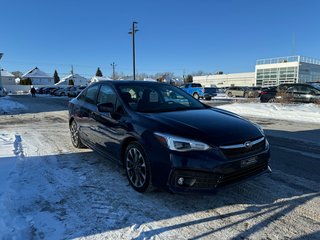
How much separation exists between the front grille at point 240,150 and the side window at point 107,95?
2.15 metres

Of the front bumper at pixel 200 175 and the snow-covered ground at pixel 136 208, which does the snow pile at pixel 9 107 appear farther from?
the front bumper at pixel 200 175

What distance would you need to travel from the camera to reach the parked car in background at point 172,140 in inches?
131

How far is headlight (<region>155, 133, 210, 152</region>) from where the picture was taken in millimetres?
3342

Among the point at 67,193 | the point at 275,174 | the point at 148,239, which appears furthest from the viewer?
the point at 275,174

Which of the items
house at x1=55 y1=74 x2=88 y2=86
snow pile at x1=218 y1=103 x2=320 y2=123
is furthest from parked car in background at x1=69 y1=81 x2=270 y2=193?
house at x1=55 y1=74 x2=88 y2=86

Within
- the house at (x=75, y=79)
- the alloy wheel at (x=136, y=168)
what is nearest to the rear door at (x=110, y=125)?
the alloy wheel at (x=136, y=168)

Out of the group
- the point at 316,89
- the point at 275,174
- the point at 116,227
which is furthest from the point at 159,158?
the point at 316,89

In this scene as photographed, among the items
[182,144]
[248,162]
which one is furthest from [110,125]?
[248,162]

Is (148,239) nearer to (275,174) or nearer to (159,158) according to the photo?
(159,158)

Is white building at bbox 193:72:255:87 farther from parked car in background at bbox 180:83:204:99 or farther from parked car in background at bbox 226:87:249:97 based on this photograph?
parked car in background at bbox 180:83:204:99

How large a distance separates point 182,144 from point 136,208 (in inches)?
41.0

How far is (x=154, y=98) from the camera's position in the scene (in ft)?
15.8

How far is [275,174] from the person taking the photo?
4711 mm

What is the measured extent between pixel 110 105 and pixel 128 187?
4.48ft
